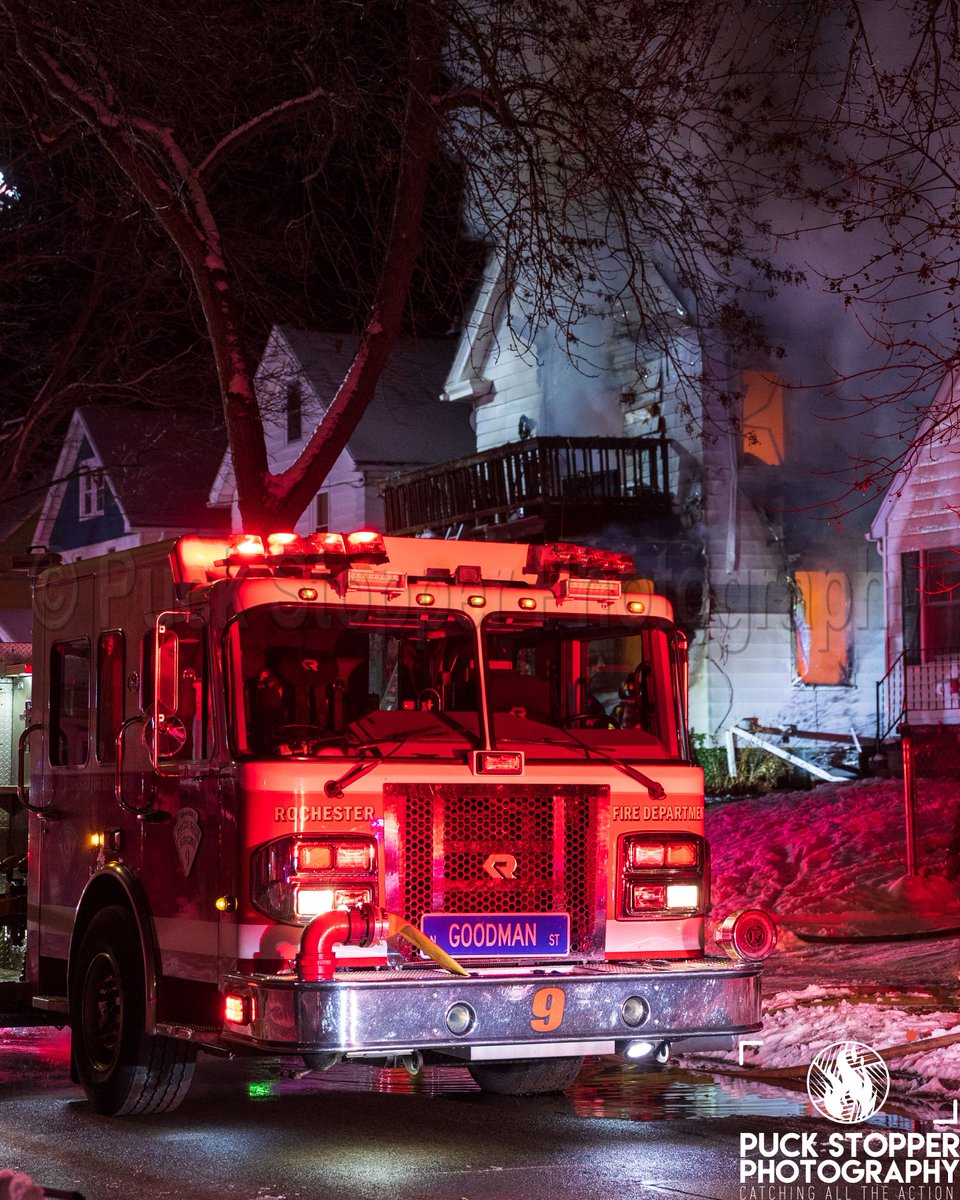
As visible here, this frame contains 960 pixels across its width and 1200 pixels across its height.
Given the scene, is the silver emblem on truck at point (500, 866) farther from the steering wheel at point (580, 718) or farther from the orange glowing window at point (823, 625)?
the orange glowing window at point (823, 625)

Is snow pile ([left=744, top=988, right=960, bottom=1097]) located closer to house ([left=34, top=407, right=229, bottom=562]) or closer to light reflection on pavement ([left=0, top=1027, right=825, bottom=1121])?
light reflection on pavement ([left=0, top=1027, right=825, bottom=1121])

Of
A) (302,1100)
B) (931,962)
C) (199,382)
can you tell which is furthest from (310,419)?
(302,1100)

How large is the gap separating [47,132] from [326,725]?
8958 millimetres

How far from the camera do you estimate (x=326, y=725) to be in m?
7.95

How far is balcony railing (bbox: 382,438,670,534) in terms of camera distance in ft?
87.6

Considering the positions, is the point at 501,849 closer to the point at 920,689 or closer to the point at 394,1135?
the point at 394,1135

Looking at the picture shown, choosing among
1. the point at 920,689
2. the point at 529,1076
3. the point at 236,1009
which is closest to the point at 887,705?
the point at 920,689

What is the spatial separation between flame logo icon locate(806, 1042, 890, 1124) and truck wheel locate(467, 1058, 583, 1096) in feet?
3.99

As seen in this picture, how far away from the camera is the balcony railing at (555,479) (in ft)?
87.6

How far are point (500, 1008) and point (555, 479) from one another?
2031cm

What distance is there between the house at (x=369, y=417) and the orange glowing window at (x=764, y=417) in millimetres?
9618

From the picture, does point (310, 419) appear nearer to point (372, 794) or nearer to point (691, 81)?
point (691, 81)

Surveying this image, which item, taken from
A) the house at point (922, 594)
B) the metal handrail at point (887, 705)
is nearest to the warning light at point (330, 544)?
the house at point (922, 594)

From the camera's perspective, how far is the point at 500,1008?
7180 millimetres
